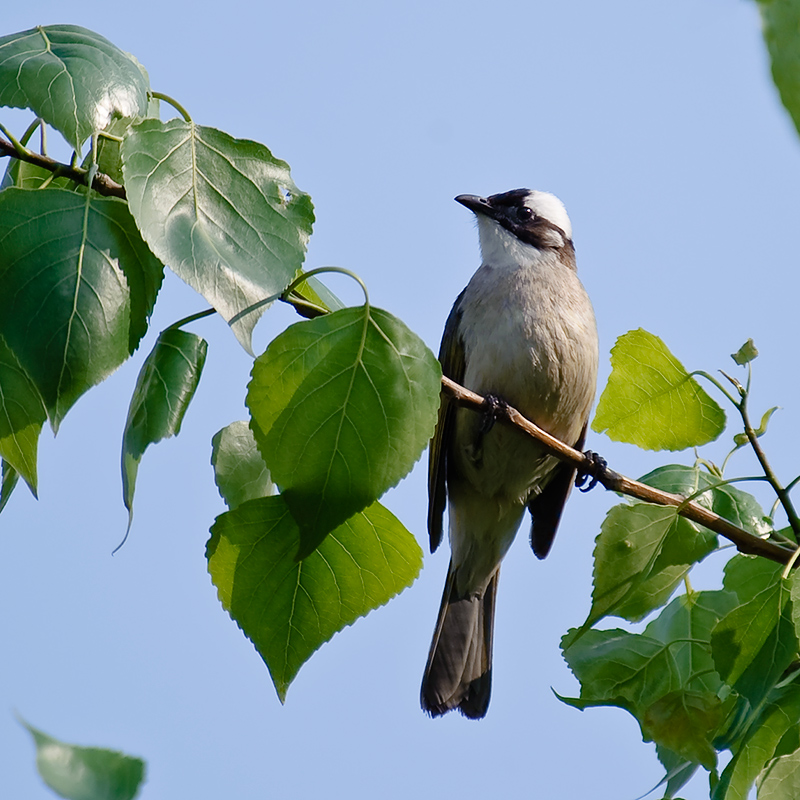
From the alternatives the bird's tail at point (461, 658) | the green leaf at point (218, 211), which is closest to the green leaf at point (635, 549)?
the green leaf at point (218, 211)

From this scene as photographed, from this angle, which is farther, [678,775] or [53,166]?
[678,775]

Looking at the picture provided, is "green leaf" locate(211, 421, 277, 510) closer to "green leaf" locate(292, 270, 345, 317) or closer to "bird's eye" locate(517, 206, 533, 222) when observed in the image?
"green leaf" locate(292, 270, 345, 317)

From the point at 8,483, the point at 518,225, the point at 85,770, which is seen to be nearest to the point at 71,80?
the point at 8,483

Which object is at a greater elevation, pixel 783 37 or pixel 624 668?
pixel 783 37

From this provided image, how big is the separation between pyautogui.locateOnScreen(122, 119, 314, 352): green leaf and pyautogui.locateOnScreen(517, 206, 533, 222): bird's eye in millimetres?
4226

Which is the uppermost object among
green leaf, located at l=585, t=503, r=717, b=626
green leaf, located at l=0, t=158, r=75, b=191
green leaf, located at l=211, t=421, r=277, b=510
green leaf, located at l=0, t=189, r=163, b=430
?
green leaf, located at l=0, t=158, r=75, b=191

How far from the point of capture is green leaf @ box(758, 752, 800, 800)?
2.28 meters

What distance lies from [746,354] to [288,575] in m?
1.43

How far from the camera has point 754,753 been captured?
7.64 feet

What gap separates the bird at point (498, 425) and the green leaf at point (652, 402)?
1697mm

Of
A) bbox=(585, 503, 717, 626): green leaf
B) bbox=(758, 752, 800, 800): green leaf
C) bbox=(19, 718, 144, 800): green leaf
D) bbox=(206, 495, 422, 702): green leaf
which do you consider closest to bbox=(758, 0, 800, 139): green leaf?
bbox=(19, 718, 144, 800): green leaf

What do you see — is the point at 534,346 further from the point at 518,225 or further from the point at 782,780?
the point at 782,780

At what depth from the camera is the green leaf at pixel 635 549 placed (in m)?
2.47

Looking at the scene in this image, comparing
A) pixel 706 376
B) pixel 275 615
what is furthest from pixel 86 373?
pixel 706 376
